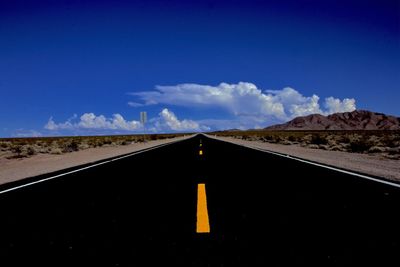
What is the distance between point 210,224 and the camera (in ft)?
14.0

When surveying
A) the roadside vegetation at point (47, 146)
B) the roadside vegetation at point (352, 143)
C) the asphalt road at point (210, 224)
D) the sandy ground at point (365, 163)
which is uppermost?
the asphalt road at point (210, 224)

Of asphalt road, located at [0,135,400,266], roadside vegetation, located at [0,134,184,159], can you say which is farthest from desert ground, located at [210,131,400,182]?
roadside vegetation, located at [0,134,184,159]

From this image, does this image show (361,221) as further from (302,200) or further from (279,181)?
(279,181)

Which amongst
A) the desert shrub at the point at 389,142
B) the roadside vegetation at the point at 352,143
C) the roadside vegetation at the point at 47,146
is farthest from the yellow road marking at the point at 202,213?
the desert shrub at the point at 389,142

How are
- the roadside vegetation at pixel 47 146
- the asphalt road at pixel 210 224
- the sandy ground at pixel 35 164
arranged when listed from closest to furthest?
the asphalt road at pixel 210 224, the sandy ground at pixel 35 164, the roadside vegetation at pixel 47 146

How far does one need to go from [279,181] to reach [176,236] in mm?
4337

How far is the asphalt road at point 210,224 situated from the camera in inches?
125

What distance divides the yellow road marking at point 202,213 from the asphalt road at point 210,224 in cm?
8

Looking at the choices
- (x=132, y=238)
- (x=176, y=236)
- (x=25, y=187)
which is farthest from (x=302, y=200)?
(x=25, y=187)

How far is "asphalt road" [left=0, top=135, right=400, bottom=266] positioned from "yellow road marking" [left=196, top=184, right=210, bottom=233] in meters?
0.08

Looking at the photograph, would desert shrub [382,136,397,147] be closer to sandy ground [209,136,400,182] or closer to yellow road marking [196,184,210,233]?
sandy ground [209,136,400,182]

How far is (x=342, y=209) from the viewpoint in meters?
4.94

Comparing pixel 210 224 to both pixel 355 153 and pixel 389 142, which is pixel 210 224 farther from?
pixel 389 142

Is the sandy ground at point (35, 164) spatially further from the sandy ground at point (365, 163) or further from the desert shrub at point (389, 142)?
the desert shrub at point (389, 142)
